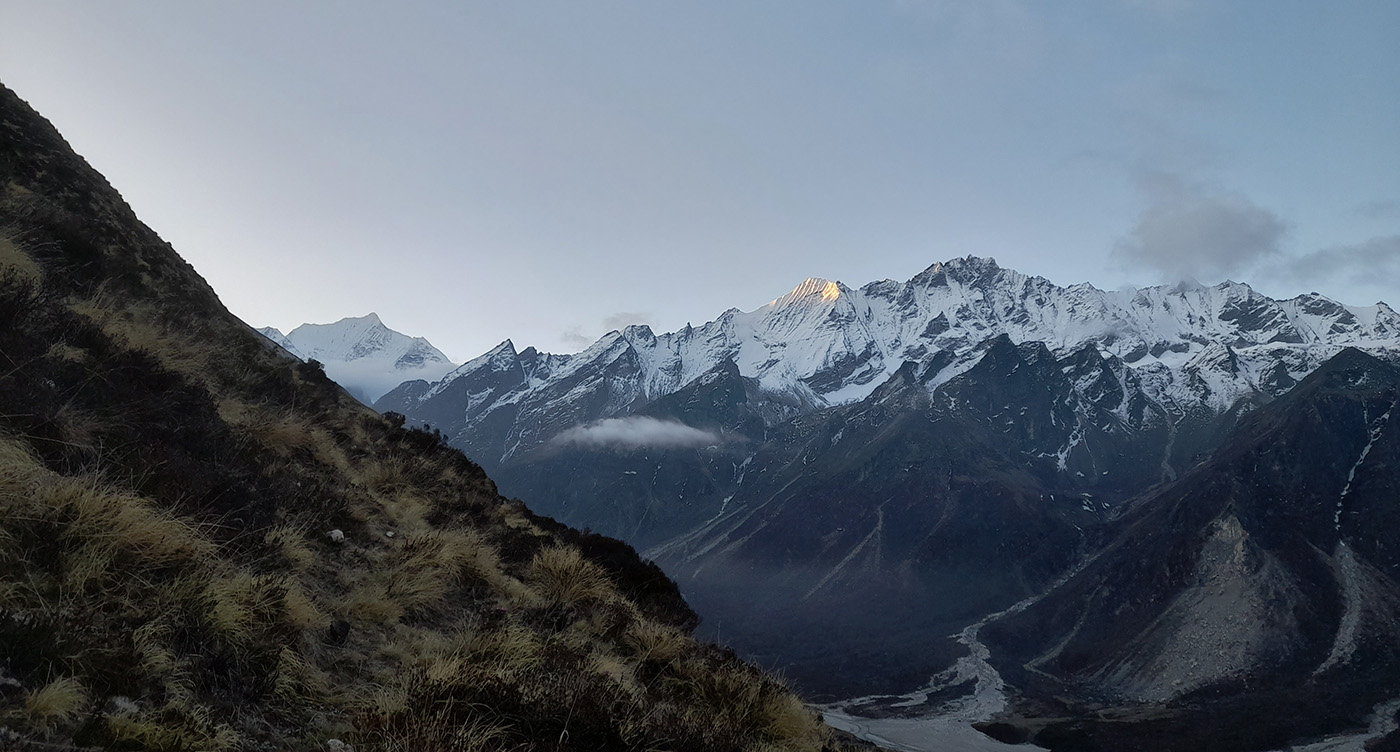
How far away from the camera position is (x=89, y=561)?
5.64 metres

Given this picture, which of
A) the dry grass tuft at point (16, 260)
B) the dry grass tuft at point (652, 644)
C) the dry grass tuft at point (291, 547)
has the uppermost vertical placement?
the dry grass tuft at point (16, 260)

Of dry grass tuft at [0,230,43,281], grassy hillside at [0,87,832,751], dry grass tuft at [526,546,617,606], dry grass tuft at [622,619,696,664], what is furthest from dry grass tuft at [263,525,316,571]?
dry grass tuft at [0,230,43,281]

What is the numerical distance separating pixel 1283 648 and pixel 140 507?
23724cm

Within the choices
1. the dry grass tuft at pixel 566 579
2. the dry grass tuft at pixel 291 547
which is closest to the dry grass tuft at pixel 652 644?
the dry grass tuft at pixel 566 579

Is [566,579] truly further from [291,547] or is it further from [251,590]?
[251,590]

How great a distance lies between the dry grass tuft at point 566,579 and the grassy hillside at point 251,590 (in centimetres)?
5

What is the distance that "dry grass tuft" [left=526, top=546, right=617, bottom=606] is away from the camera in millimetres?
11781

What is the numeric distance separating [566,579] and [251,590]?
6.05 metres

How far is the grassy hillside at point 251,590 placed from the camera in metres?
5.07

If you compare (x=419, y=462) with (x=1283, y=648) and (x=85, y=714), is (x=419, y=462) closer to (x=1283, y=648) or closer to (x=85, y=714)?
(x=85, y=714)

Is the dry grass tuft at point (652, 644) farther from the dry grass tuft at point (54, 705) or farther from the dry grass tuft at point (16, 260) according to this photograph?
the dry grass tuft at point (16, 260)

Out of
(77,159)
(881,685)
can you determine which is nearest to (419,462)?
(77,159)

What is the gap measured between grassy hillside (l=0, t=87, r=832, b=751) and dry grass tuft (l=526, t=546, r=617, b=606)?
49 mm

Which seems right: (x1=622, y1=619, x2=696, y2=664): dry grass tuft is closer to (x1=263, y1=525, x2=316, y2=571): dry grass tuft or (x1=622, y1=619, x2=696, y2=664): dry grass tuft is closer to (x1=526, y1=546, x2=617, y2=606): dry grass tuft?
(x1=526, y1=546, x2=617, y2=606): dry grass tuft
